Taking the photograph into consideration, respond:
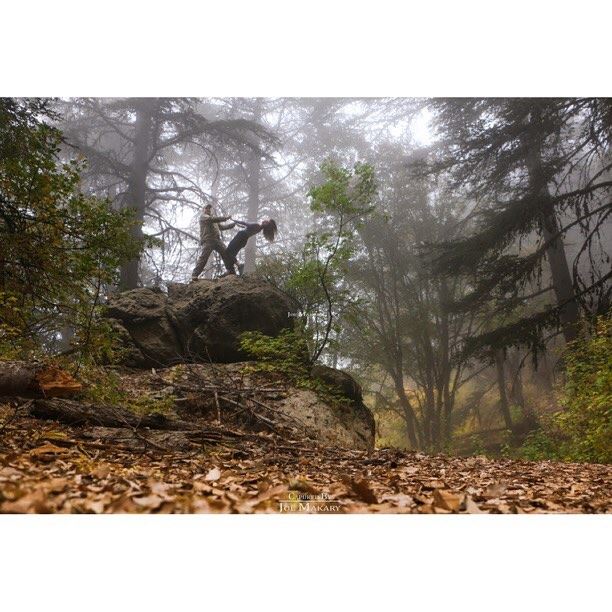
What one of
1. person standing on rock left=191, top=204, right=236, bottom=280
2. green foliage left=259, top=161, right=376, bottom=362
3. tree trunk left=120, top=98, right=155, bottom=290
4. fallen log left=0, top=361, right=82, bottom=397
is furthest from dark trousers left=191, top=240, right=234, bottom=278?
fallen log left=0, top=361, right=82, bottom=397

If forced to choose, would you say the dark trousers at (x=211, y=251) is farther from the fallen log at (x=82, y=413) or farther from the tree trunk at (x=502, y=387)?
the tree trunk at (x=502, y=387)

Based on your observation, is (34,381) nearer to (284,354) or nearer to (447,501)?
(284,354)

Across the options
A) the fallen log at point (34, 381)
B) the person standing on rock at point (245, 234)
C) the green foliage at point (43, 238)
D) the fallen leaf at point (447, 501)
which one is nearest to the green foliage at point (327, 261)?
the person standing on rock at point (245, 234)

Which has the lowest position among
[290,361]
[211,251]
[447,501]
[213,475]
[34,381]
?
→ [447,501]

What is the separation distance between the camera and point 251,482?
7.70 feet

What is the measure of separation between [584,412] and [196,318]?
350cm

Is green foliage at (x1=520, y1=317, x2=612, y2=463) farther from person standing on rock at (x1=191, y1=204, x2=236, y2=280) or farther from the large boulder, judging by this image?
person standing on rock at (x1=191, y1=204, x2=236, y2=280)

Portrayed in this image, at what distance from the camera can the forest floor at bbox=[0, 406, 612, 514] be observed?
194cm

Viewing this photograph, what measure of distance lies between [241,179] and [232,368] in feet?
5.91

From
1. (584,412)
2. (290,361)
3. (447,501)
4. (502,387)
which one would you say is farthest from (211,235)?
(584,412)

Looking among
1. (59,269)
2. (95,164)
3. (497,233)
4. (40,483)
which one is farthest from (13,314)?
(497,233)

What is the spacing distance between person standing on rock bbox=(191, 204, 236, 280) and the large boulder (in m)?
0.20
